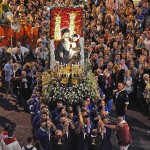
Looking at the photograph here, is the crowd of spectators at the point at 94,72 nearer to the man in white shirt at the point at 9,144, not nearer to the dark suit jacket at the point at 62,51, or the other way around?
the man in white shirt at the point at 9,144

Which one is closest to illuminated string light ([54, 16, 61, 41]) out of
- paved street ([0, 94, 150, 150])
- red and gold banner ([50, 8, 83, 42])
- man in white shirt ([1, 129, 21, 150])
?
red and gold banner ([50, 8, 83, 42])

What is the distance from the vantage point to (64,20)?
65.0ft

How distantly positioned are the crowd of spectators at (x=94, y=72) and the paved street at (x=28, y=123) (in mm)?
441

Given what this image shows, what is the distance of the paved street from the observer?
59.8 feet

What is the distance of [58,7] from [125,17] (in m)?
8.91

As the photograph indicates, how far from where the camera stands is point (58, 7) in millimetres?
19766

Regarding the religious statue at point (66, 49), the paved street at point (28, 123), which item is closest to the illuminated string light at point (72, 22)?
the religious statue at point (66, 49)

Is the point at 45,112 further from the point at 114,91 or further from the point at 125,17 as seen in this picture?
the point at 125,17

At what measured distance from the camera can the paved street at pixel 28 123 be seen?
18219mm

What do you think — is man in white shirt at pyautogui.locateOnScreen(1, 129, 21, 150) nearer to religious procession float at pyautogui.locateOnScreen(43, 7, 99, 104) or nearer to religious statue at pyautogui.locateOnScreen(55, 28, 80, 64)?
religious procession float at pyautogui.locateOnScreen(43, 7, 99, 104)

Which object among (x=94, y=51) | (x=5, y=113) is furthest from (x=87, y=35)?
(x=5, y=113)

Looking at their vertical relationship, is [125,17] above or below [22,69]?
above

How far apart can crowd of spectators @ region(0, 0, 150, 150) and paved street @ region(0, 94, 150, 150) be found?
441mm

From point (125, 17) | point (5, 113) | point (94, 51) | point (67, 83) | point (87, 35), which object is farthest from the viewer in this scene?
point (125, 17)
